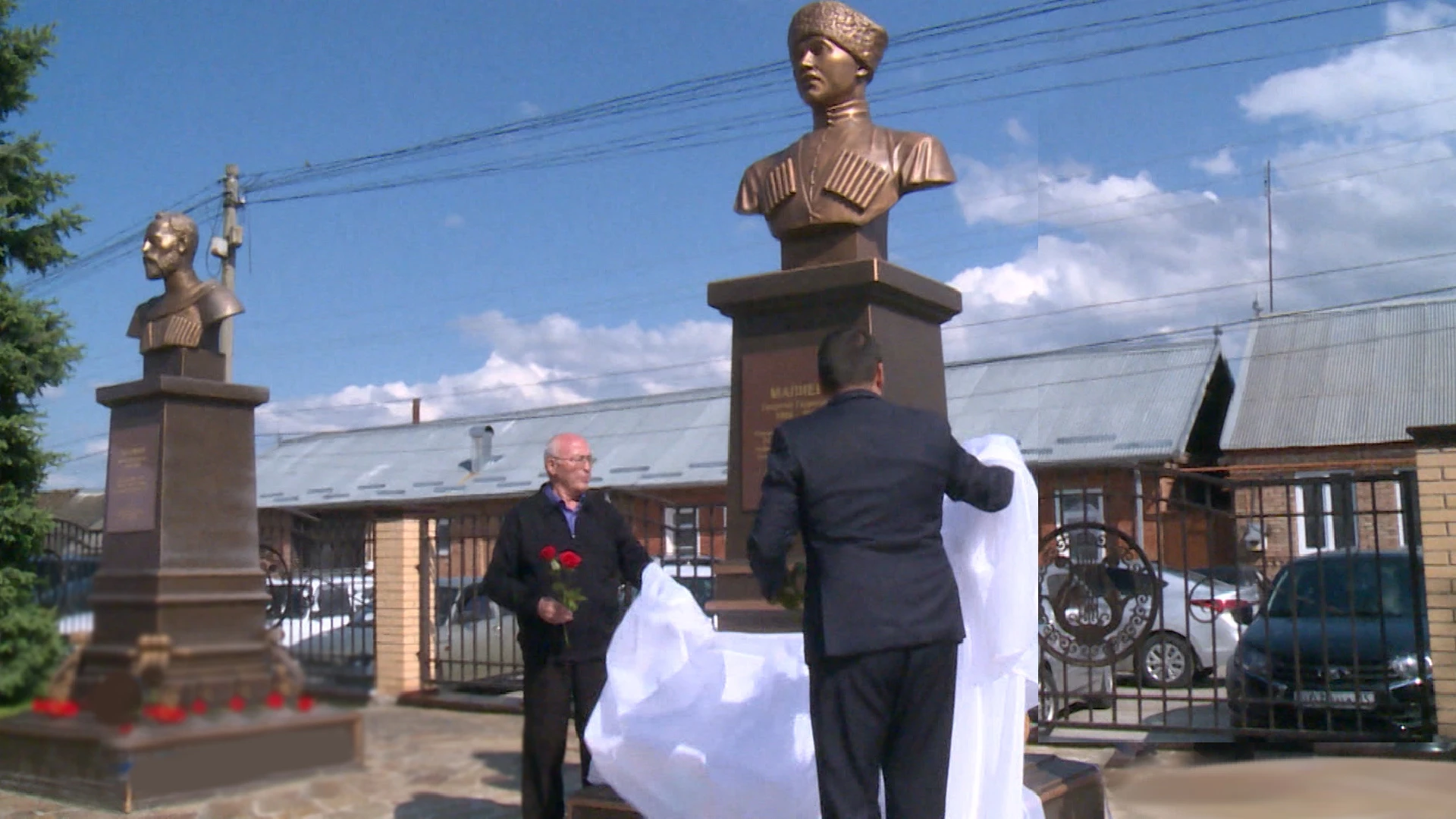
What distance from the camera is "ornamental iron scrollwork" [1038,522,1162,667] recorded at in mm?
7559

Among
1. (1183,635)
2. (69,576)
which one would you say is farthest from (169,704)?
(1183,635)

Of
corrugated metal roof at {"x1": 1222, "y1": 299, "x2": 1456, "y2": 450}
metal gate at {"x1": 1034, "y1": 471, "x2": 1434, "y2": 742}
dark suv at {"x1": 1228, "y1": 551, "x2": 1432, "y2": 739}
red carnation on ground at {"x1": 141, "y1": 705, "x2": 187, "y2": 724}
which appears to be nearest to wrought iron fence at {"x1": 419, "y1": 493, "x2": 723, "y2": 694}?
red carnation on ground at {"x1": 141, "y1": 705, "x2": 187, "y2": 724}

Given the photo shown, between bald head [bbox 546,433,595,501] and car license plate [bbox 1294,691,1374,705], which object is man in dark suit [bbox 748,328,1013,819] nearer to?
bald head [bbox 546,433,595,501]

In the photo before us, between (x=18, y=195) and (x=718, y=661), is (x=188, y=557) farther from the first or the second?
(x=718, y=661)

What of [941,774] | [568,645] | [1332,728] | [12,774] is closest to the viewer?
[941,774]

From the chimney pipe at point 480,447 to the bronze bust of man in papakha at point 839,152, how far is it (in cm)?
2572

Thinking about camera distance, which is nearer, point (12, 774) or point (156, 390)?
point (12, 774)

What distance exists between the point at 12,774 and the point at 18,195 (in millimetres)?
2220

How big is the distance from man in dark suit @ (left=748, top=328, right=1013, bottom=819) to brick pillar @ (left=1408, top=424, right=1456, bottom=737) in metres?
4.96

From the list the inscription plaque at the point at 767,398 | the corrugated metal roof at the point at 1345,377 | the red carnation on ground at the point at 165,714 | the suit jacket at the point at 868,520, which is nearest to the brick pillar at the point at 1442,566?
the inscription plaque at the point at 767,398

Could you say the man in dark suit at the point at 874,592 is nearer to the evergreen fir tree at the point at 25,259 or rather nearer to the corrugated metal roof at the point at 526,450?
the evergreen fir tree at the point at 25,259

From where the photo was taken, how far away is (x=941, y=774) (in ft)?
9.74

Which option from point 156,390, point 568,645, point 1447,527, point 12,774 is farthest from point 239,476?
point 1447,527

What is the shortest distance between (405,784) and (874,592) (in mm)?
1511
